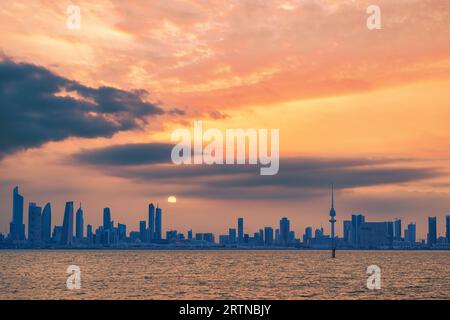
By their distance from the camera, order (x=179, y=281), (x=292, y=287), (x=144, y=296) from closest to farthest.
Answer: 1. (x=144, y=296)
2. (x=292, y=287)
3. (x=179, y=281)
